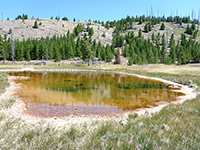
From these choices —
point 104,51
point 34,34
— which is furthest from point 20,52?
point 34,34

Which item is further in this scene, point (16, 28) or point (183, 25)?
point (183, 25)

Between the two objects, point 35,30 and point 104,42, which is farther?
point 35,30

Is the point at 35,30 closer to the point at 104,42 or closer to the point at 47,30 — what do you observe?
the point at 47,30

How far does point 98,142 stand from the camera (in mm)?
4855

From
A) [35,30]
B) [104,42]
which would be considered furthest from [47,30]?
[104,42]

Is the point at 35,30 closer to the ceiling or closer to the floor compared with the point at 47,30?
closer to the floor

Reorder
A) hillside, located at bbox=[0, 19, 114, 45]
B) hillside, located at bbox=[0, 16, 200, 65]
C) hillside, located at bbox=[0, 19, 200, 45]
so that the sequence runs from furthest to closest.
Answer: hillside, located at bbox=[0, 19, 200, 45] → hillside, located at bbox=[0, 19, 114, 45] → hillside, located at bbox=[0, 16, 200, 65]

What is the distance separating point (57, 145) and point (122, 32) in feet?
569

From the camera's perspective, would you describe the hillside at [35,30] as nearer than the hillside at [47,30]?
Yes

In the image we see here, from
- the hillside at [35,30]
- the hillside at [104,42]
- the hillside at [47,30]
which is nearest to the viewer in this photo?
the hillside at [104,42]

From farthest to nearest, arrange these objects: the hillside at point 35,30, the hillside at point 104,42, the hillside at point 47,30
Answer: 1. the hillside at point 47,30
2. the hillside at point 35,30
3. the hillside at point 104,42

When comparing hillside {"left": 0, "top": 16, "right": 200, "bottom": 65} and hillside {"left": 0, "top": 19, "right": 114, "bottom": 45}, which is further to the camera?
hillside {"left": 0, "top": 19, "right": 114, "bottom": 45}

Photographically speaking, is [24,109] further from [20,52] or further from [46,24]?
[46,24]

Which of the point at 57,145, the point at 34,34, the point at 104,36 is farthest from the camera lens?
the point at 104,36
